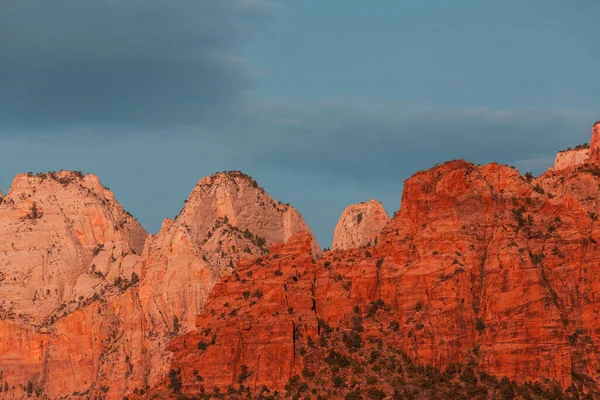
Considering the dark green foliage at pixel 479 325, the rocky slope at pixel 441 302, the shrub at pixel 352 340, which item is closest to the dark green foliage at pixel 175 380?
the rocky slope at pixel 441 302

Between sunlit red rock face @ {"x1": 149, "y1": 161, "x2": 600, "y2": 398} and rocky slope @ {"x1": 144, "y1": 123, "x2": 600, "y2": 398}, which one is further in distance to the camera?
sunlit red rock face @ {"x1": 149, "y1": 161, "x2": 600, "y2": 398}

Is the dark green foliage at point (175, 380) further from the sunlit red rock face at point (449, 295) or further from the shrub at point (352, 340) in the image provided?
the shrub at point (352, 340)

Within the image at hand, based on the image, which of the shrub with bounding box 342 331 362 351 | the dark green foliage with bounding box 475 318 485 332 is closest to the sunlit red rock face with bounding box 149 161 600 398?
the dark green foliage with bounding box 475 318 485 332

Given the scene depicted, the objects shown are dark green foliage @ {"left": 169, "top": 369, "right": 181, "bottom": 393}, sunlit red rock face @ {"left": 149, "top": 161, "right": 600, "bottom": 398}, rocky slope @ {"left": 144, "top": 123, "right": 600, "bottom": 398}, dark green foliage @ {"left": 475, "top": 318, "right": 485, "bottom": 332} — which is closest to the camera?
rocky slope @ {"left": 144, "top": 123, "right": 600, "bottom": 398}

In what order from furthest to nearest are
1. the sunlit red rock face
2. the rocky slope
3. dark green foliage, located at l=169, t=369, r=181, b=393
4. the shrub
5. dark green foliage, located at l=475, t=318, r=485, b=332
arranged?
1. the shrub
2. dark green foliage, located at l=169, t=369, r=181, b=393
3. dark green foliage, located at l=475, t=318, r=485, b=332
4. the sunlit red rock face
5. the rocky slope

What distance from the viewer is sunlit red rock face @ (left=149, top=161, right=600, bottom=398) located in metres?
181

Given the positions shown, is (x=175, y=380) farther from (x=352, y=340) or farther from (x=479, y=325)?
(x=479, y=325)

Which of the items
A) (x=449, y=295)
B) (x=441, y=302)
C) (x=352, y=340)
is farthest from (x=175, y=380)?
(x=449, y=295)

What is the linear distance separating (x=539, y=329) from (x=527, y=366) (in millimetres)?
3533

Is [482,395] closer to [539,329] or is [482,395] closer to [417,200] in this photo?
[539,329]

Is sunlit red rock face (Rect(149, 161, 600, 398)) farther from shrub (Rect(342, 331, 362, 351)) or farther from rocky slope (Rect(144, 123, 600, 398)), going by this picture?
shrub (Rect(342, 331, 362, 351))

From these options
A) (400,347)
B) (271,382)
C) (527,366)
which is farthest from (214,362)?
(527,366)

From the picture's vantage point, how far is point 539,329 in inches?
7052

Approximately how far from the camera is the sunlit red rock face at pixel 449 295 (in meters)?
181
